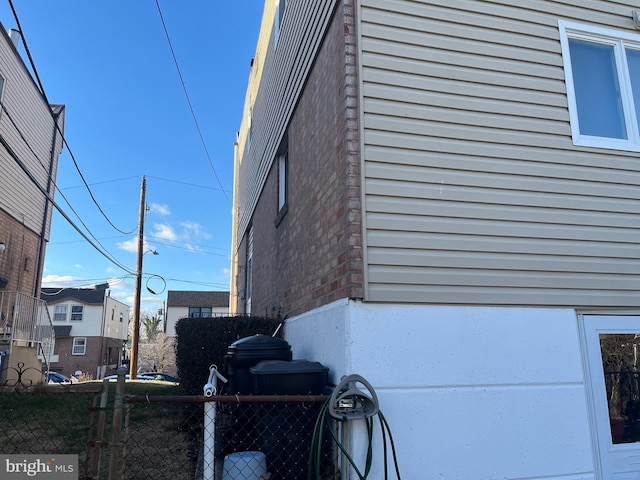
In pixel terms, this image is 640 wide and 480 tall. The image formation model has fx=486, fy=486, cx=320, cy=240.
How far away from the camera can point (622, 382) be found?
160 inches

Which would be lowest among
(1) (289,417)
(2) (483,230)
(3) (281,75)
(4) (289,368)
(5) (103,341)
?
(1) (289,417)

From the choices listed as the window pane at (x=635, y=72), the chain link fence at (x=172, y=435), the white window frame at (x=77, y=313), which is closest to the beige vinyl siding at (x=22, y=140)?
the chain link fence at (x=172, y=435)

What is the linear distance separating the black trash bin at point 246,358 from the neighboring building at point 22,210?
8.18 m

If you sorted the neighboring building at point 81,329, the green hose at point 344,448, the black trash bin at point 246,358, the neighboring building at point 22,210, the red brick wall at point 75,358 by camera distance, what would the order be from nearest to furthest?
the green hose at point 344,448 → the black trash bin at point 246,358 → the neighboring building at point 22,210 → the red brick wall at point 75,358 → the neighboring building at point 81,329

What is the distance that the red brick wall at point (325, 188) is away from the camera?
3.62 meters

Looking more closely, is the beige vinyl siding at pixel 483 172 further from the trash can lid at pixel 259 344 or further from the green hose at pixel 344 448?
the trash can lid at pixel 259 344

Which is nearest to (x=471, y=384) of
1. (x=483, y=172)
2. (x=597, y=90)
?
(x=483, y=172)

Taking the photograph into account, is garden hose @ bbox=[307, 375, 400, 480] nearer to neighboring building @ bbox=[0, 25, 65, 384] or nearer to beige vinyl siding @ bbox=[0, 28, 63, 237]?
neighboring building @ bbox=[0, 25, 65, 384]

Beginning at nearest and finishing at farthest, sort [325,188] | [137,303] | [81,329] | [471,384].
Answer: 1. [471,384]
2. [325,188]
3. [137,303]
4. [81,329]

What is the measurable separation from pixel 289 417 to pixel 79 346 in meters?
36.7

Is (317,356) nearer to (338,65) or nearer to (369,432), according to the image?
(369,432)

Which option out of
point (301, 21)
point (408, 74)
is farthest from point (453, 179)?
point (301, 21)

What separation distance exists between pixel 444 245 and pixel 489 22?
207cm

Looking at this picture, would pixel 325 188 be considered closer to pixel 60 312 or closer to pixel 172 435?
pixel 172 435
